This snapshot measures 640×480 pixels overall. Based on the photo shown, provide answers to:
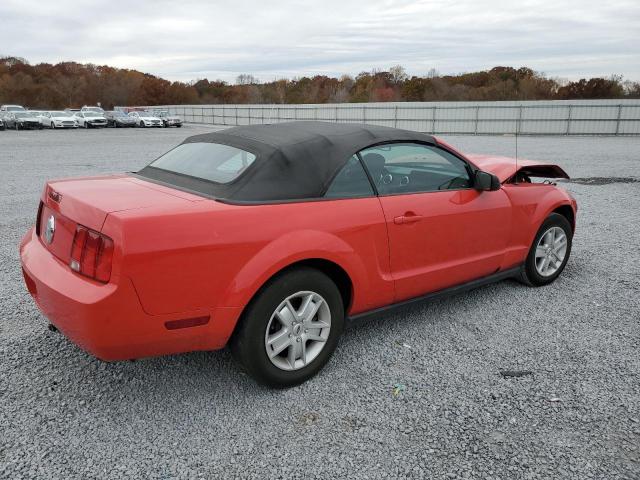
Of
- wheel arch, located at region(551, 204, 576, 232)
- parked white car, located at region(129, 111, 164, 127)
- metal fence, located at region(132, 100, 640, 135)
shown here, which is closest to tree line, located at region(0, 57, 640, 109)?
metal fence, located at region(132, 100, 640, 135)

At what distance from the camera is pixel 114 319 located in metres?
2.54

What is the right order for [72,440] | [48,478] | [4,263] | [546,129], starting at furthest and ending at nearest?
1. [546,129]
2. [4,263]
3. [72,440]
4. [48,478]

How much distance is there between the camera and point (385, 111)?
113 ft

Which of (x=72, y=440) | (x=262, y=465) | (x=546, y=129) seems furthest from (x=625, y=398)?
(x=546, y=129)

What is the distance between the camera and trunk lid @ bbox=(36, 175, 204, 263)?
2750mm

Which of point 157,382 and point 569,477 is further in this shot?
point 157,382

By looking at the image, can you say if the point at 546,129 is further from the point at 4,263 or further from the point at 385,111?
the point at 4,263

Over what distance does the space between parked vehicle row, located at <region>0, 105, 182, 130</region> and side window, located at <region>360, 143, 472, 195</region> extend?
39125 millimetres

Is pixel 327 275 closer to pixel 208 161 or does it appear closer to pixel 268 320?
pixel 268 320

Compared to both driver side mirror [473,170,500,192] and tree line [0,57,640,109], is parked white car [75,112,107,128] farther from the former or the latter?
driver side mirror [473,170,500,192]

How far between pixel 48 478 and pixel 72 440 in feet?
0.90

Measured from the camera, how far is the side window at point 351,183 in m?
3.29

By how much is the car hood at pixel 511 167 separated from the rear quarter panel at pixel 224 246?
5.90ft

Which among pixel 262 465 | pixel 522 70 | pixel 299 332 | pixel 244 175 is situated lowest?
pixel 262 465
